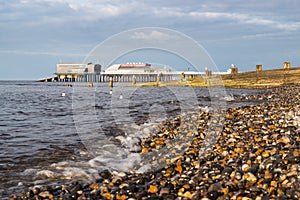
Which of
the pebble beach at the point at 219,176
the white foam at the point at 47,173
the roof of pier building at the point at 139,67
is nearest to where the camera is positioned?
the pebble beach at the point at 219,176

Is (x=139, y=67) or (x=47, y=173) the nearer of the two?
(x=47, y=173)

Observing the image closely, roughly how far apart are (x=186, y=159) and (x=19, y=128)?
9.48 metres

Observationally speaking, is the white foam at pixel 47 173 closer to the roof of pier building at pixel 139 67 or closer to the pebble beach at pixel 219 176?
the pebble beach at pixel 219 176

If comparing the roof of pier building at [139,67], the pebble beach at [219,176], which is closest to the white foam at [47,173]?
the pebble beach at [219,176]

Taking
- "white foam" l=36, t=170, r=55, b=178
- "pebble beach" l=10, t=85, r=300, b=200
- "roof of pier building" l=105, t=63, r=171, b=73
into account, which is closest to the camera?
"pebble beach" l=10, t=85, r=300, b=200

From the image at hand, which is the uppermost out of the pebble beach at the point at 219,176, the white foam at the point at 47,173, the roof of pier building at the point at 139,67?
the roof of pier building at the point at 139,67

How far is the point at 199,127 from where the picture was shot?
405 inches

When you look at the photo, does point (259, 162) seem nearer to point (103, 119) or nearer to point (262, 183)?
point (262, 183)

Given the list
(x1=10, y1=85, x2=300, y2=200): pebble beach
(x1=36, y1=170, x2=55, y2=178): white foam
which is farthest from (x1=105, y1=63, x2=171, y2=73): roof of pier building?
(x1=36, y1=170, x2=55, y2=178): white foam

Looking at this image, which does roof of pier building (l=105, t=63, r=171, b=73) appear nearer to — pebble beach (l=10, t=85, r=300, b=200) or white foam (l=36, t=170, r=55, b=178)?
pebble beach (l=10, t=85, r=300, b=200)

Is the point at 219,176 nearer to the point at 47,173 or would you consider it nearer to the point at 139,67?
the point at 47,173

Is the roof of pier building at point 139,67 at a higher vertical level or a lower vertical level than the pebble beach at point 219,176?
higher

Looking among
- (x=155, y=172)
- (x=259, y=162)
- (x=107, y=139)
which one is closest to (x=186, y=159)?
(x=155, y=172)

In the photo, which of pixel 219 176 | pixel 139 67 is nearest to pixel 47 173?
pixel 219 176
